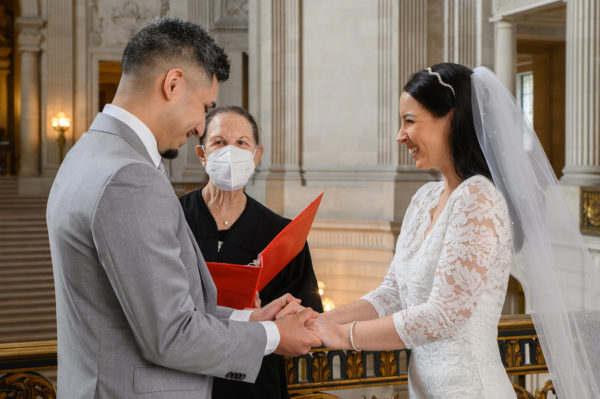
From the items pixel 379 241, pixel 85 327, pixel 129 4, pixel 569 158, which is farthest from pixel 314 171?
pixel 85 327

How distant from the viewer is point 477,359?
2.23 metres

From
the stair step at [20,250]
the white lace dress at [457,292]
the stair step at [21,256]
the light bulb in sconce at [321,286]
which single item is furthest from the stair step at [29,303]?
the white lace dress at [457,292]

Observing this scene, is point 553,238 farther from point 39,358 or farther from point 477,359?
point 39,358

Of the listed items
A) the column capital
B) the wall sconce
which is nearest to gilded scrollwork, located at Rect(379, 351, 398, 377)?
the wall sconce

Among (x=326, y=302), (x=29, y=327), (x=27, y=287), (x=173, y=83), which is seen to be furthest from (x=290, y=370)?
(x=27, y=287)

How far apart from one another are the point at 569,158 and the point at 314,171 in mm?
4665

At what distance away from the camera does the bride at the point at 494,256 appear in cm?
216

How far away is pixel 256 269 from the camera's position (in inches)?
82.4

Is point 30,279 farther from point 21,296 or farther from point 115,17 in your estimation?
point 115,17

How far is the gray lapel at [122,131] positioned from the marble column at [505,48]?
1197cm

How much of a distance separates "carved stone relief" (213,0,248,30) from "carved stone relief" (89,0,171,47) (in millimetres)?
1742

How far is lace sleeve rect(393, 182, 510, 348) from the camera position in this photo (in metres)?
2.07

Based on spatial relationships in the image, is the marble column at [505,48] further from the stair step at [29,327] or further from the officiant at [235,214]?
the officiant at [235,214]

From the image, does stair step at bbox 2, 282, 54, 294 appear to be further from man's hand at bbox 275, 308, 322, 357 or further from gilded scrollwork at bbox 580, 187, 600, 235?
man's hand at bbox 275, 308, 322, 357
